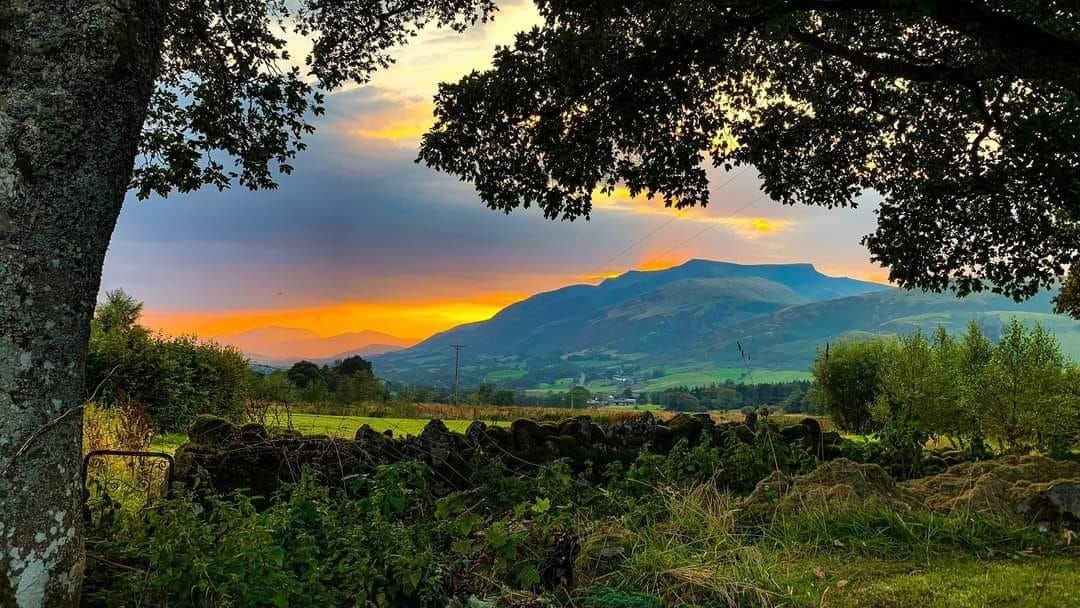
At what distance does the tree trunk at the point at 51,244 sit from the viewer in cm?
349

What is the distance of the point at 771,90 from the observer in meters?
13.3

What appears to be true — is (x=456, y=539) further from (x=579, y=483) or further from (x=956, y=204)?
(x=956, y=204)

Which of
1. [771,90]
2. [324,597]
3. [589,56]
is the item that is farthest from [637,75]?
[324,597]

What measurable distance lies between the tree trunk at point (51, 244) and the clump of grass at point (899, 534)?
6.31 metres

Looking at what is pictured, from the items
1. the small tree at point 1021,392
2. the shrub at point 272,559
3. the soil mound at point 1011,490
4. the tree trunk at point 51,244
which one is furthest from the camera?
the small tree at point 1021,392

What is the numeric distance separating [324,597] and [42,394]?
1902 millimetres

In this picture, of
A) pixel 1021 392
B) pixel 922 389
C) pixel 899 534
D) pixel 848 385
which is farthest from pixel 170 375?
pixel 848 385

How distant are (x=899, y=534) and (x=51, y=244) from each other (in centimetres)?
834


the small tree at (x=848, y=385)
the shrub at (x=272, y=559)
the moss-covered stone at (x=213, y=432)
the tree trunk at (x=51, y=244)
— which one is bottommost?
the small tree at (x=848, y=385)

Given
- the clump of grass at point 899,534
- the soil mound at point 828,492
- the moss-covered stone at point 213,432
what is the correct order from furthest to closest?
1. the moss-covered stone at point 213,432
2. the soil mound at point 828,492
3. the clump of grass at point 899,534

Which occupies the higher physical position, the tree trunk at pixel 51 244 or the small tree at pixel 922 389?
the tree trunk at pixel 51 244

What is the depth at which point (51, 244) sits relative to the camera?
3.64m

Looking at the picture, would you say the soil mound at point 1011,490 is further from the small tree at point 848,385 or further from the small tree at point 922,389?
the small tree at point 848,385

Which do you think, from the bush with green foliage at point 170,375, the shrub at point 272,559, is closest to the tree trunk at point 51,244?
the shrub at point 272,559
